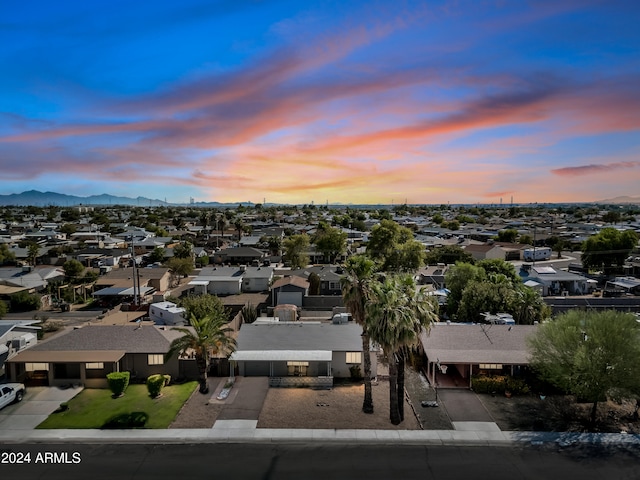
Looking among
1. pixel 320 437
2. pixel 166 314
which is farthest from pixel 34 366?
pixel 320 437

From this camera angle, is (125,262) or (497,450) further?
(125,262)

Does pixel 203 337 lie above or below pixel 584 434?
above

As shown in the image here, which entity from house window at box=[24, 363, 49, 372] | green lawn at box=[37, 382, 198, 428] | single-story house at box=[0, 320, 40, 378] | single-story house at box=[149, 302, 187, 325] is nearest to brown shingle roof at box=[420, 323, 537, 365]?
green lawn at box=[37, 382, 198, 428]

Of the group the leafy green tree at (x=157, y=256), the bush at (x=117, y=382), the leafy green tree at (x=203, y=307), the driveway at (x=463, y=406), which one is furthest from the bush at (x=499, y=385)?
the leafy green tree at (x=157, y=256)

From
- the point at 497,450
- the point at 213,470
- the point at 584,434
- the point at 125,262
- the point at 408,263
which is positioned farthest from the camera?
the point at 125,262

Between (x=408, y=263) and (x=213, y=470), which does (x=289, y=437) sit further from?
(x=408, y=263)

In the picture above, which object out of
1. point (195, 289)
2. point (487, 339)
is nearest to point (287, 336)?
point (487, 339)

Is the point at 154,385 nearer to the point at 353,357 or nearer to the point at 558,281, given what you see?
the point at 353,357

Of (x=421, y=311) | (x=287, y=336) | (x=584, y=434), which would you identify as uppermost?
(x=421, y=311)
